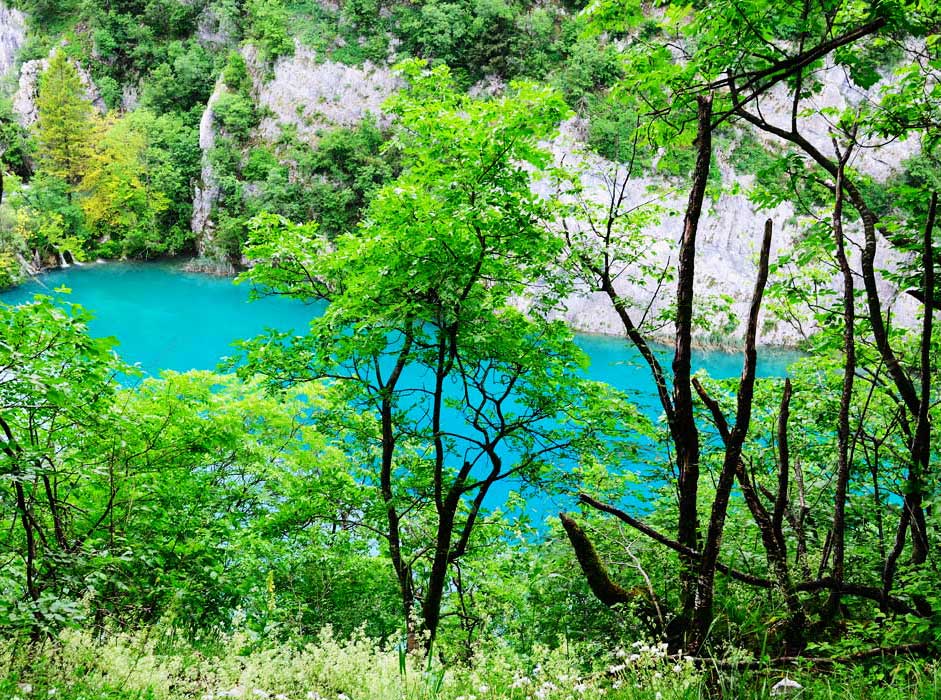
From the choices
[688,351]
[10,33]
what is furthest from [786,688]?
[10,33]

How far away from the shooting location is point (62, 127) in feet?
109

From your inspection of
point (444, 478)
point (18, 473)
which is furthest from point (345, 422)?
point (18, 473)

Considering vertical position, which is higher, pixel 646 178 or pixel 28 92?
pixel 28 92

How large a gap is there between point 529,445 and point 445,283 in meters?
1.78

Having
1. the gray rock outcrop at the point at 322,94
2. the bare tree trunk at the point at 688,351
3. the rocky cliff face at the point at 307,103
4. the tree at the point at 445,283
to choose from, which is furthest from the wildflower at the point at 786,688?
the rocky cliff face at the point at 307,103

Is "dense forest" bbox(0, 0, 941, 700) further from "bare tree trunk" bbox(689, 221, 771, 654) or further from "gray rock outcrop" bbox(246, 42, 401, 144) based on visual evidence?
"gray rock outcrop" bbox(246, 42, 401, 144)

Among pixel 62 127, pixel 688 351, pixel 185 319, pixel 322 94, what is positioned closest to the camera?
pixel 688 351

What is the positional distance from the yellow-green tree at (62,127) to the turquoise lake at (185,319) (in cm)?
638

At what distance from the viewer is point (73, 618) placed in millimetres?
2256

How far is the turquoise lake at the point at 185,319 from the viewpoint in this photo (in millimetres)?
21109

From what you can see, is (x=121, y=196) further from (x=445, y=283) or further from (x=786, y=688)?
(x=786, y=688)

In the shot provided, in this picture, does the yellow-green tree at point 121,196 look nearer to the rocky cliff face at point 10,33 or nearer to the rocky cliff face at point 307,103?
the rocky cliff face at point 307,103

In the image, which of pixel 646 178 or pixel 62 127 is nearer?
pixel 646 178

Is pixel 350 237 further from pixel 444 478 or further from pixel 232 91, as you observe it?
pixel 232 91
